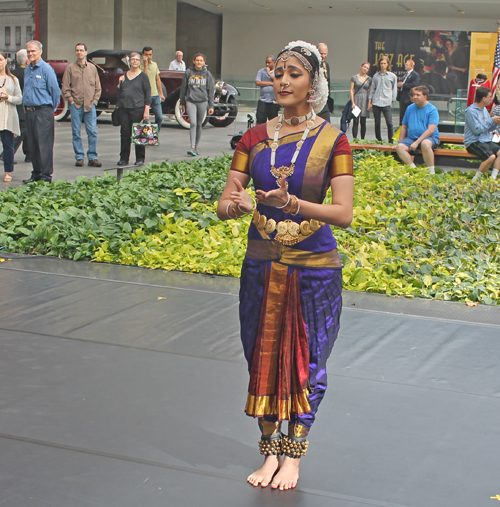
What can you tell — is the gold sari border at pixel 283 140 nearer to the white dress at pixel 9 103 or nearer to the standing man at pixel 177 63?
the white dress at pixel 9 103

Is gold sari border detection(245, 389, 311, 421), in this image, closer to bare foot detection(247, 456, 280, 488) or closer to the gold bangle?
bare foot detection(247, 456, 280, 488)

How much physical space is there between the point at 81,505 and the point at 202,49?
126 ft

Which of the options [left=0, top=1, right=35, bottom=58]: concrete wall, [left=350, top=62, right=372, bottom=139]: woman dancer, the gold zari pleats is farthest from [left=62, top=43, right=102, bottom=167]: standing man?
[left=0, top=1, right=35, bottom=58]: concrete wall

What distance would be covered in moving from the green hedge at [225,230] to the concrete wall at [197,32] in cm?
3065

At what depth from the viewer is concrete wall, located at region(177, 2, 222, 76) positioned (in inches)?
1473

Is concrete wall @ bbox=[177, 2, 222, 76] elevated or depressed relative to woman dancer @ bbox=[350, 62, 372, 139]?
elevated

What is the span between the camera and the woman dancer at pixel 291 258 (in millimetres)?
2619

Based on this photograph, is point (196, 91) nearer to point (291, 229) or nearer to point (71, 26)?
point (291, 229)

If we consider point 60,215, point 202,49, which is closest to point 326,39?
point 202,49

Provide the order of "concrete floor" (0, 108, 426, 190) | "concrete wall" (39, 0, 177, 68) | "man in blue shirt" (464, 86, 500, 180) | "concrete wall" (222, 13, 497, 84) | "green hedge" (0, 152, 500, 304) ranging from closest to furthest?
"green hedge" (0, 152, 500, 304) < "man in blue shirt" (464, 86, 500, 180) < "concrete floor" (0, 108, 426, 190) < "concrete wall" (39, 0, 177, 68) < "concrete wall" (222, 13, 497, 84)

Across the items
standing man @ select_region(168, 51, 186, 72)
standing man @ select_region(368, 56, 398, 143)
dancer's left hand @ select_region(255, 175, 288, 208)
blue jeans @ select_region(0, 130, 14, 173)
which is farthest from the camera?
standing man @ select_region(168, 51, 186, 72)

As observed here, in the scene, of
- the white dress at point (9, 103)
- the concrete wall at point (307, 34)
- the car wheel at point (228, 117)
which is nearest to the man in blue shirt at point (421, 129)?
the white dress at point (9, 103)

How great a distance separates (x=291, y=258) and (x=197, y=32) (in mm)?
→ 37556

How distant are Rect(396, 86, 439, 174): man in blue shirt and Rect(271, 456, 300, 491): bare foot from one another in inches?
328
